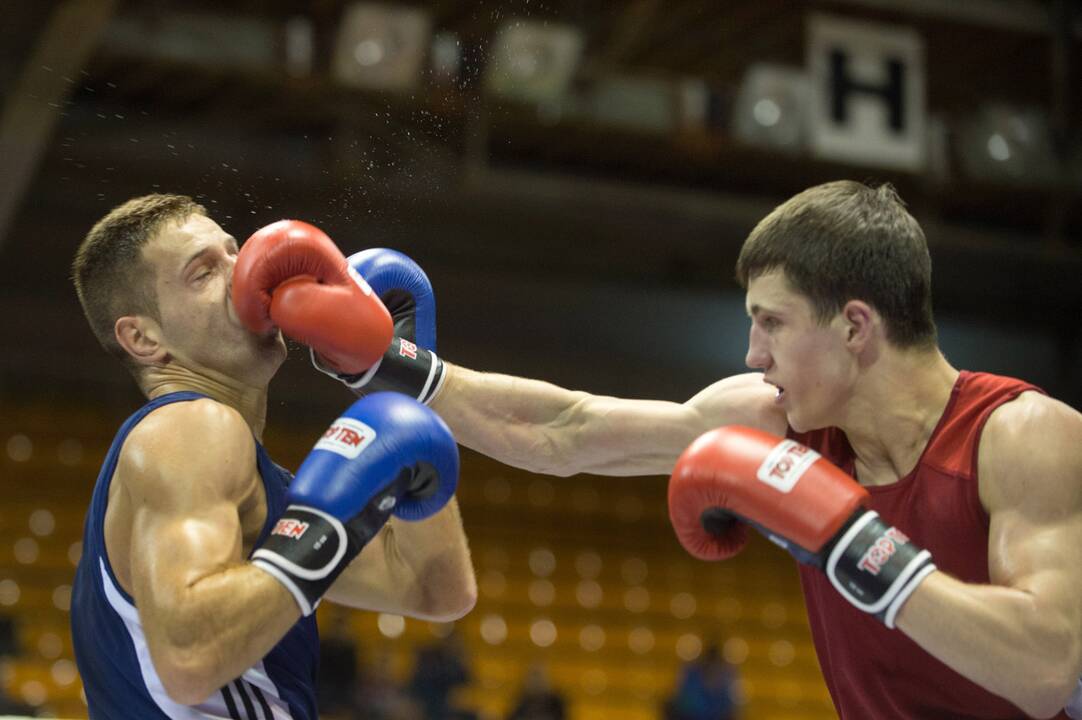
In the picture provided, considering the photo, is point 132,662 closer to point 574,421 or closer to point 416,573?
point 416,573

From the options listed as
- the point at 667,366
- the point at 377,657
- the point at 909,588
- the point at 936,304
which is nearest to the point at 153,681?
the point at 909,588

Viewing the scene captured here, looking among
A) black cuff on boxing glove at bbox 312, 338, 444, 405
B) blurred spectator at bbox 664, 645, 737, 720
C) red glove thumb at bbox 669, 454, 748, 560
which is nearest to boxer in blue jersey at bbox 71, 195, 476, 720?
black cuff on boxing glove at bbox 312, 338, 444, 405

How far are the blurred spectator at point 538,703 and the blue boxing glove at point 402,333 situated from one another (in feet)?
19.5

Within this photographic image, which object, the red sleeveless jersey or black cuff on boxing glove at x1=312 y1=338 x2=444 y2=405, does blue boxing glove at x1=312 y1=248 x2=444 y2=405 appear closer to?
black cuff on boxing glove at x1=312 y1=338 x2=444 y2=405

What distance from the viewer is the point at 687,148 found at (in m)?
10.4

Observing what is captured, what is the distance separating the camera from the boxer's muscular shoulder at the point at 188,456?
2240 mm

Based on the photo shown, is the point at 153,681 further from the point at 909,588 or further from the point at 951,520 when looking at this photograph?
the point at 951,520

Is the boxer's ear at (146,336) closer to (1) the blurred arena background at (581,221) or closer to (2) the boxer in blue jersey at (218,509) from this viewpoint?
(2) the boxer in blue jersey at (218,509)

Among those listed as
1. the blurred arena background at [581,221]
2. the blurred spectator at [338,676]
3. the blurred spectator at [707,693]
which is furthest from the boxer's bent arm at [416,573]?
the blurred spectator at [707,693]

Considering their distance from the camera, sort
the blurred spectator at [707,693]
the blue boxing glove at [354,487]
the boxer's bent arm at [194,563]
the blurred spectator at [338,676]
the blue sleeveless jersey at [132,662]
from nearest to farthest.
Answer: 1. the boxer's bent arm at [194,563]
2. the blue boxing glove at [354,487]
3. the blue sleeveless jersey at [132,662]
4. the blurred spectator at [338,676]
5. the blurred spectator at [707,693]

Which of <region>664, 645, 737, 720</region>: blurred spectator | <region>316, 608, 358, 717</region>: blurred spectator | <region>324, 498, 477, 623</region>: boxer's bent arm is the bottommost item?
<region>664, 645, 737, 720</region>: blurred spectator

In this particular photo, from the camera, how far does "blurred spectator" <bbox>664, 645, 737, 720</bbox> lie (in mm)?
9398

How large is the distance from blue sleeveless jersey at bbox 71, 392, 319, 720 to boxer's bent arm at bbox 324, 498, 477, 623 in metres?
0.34

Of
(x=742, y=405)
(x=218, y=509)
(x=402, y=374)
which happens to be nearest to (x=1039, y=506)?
(x=742, y=405)
